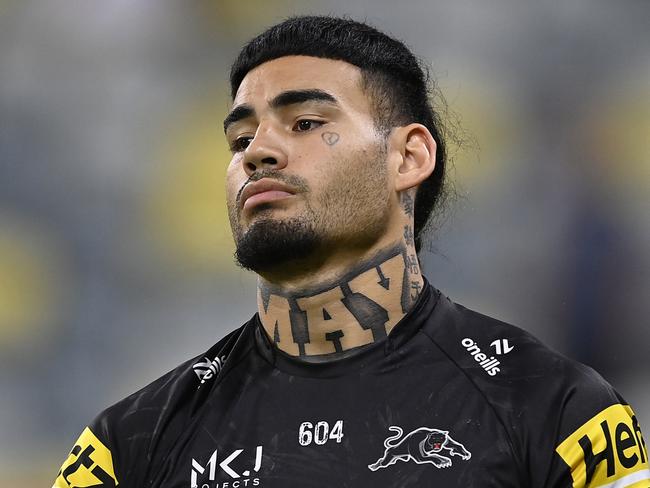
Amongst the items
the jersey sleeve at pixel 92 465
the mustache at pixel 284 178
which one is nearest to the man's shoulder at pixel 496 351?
the mustache at pixel 284 178

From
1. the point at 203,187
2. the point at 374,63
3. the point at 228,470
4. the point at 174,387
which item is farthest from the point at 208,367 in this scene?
the point at 203,187

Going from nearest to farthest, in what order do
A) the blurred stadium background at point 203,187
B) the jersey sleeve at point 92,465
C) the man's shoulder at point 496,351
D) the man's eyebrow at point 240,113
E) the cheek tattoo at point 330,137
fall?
the man's shoulder at point 496,351 < the jersey sleeve at point 92,465 < the cheek tattoo at point 330,137 < the man's eyebrow at point 240,113 < the blurred stadium background at point 203,187

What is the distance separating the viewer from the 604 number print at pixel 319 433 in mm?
1910

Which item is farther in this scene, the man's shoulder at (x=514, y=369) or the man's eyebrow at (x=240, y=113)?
the man's eyebrow at (x=240, y=113)

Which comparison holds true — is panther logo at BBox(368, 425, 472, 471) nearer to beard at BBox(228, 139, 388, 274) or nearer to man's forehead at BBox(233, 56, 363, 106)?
beard at BBox(228, 139, 388, 274)

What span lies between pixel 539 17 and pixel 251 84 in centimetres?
245

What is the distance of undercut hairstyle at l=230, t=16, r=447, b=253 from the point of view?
2.25 meters

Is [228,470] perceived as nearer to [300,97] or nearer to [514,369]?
[514,369]

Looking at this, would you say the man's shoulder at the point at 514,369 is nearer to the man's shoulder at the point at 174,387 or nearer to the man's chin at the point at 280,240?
the man's chin at the point at 280,240

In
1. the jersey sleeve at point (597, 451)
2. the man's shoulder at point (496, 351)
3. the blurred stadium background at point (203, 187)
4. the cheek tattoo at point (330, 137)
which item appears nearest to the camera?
the jersey sleeve at point (597, 451)

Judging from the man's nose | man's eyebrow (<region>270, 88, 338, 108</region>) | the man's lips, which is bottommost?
the man's lips

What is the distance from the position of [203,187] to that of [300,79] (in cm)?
229

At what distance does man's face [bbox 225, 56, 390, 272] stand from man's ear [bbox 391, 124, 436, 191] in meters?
0.06

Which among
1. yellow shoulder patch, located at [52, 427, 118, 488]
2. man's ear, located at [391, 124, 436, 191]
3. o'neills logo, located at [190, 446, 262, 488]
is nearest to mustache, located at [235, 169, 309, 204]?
man's ear, located at [391, 124, 436, 191]
